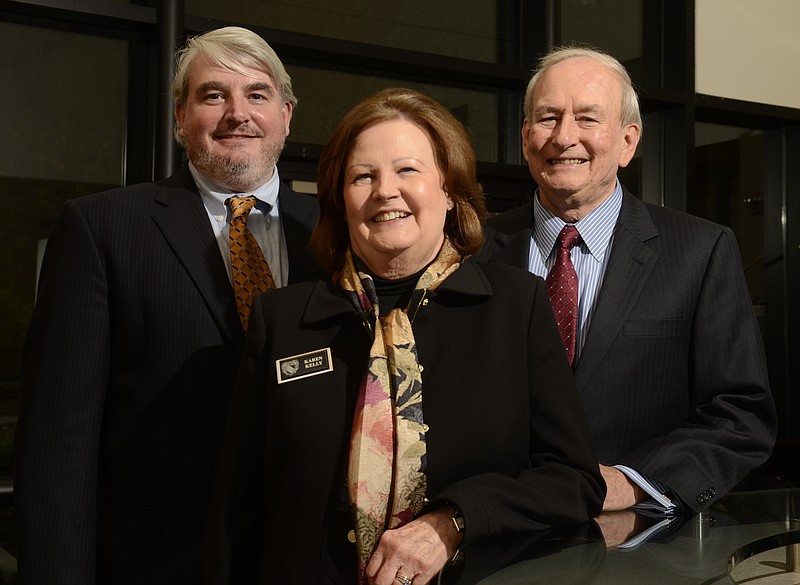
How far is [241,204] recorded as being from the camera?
2.29m

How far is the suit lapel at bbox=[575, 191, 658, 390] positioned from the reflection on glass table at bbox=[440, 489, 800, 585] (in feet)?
1.57

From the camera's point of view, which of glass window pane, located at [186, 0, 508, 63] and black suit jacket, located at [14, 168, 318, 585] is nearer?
black suit jacket, located at [14, 168, 318, 585]

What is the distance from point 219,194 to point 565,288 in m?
0.87

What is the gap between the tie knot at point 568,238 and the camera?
2379 mm

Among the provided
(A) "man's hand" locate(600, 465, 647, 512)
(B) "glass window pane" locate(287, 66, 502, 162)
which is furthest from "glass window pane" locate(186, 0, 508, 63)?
(A) "man's hand" locate(600, 465, 647, 512)

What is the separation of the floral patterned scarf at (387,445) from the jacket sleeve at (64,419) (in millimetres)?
731

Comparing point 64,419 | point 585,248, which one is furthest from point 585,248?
point 64,419

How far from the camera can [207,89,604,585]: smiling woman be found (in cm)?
165

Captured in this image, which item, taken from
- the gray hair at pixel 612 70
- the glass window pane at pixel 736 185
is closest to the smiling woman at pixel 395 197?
the gray hair at pixel 612 70

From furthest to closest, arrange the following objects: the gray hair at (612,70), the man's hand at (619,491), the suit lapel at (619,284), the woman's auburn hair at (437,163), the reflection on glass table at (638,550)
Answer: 1. the gray hair at (612,70)
2. the suit lapel at (619,284)
3. the man's hand at (619,491)
4. the woman's auburn hair at (437,163)
5. the reflection on glass table at (638,550)

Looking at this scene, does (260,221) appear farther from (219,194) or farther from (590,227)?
(590,227)

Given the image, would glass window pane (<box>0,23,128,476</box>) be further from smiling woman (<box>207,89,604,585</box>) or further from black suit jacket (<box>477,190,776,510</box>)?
black suit jacket (<box>477,190,776,510</box>)

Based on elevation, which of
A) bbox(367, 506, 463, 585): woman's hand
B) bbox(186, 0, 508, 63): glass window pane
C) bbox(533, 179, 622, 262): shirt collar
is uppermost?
bbox(186, 0, 508, 63): glass window pane

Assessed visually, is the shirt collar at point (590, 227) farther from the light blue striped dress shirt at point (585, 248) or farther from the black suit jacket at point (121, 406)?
the black suit jacket at point (121, 406)
